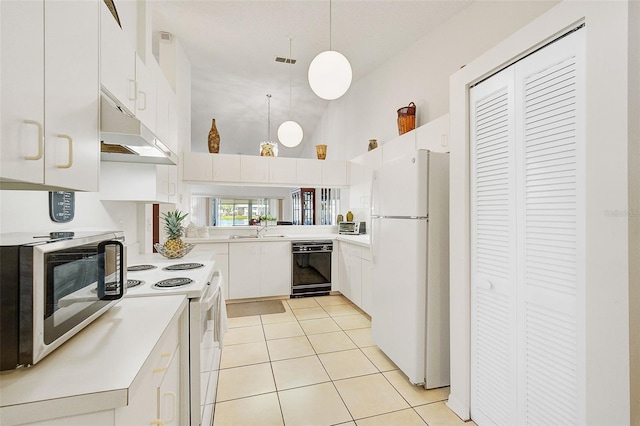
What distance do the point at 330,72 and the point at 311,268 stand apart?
9.12 feet

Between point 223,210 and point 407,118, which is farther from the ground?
point 407,118

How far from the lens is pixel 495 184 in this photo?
5.24 feet

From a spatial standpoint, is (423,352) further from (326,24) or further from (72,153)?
(326,24)

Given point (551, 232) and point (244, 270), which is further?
point (244, 270)

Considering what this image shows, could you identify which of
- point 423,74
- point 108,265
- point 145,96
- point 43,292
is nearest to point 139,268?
point 108,265

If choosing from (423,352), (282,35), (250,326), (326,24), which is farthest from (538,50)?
(250,326)

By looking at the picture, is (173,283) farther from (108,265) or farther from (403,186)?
(403,186)

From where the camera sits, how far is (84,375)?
28.3 inches

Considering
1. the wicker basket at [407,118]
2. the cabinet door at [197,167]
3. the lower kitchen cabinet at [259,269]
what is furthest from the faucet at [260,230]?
the wicker basket at [407,118]

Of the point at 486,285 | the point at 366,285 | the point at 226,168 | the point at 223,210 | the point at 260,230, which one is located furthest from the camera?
the point at 223,210

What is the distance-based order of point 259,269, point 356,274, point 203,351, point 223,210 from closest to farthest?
point 203,351, point 356,274, point 259,269, point 223,210

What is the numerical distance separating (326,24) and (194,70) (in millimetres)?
2300

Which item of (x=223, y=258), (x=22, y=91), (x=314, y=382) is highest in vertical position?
(x=22, y=91)

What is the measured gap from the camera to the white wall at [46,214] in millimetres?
1137
